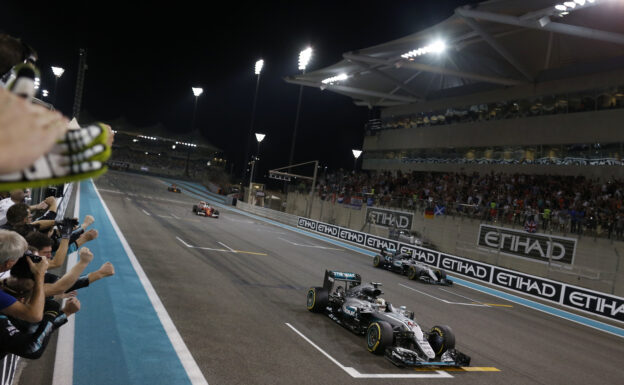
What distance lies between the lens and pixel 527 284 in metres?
18.1

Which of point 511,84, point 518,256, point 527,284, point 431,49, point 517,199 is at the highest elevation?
point 431,49

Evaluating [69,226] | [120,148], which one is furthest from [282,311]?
[120,148]

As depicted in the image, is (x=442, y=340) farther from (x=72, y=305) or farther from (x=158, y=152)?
(x=158, y=152)

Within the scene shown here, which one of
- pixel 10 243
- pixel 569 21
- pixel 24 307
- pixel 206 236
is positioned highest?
pixel 569 21

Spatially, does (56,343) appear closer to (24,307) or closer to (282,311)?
(24,307)

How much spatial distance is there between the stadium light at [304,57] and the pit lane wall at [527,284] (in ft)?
75.7

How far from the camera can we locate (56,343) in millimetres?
6082

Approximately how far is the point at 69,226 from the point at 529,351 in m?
Result: 9.47

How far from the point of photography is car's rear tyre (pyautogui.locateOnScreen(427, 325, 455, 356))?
8016 mm

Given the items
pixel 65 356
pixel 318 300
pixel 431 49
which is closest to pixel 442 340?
pixel 318 300

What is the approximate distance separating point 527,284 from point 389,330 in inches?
507

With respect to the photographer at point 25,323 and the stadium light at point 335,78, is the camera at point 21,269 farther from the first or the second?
the stadium light at point 335,78

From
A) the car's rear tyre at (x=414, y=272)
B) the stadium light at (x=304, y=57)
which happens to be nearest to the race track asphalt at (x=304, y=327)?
the car's rear tyre at (x=414, y=272)

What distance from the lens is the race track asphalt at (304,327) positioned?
667cm
